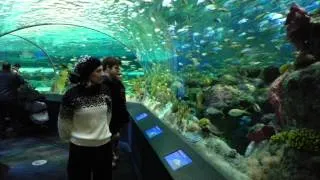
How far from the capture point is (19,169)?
278 inches

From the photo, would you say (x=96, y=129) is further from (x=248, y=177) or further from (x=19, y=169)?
(x=19, y=169)

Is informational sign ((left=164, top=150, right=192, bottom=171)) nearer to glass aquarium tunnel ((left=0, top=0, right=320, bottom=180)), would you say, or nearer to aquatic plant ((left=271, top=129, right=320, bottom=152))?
glass aquarium tunnel ((left=0, top=0, right=320, bottom=180))

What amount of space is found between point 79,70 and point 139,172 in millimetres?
3394

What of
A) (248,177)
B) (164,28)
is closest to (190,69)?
(164,28)

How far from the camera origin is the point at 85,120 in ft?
12.7

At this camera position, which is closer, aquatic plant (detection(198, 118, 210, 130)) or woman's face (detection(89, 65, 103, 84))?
woman's face (detection(89, 65, 103, 84))

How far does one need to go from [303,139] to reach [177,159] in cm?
164

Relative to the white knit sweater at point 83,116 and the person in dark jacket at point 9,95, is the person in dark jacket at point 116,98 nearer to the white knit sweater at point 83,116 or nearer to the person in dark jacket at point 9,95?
the white knit sweater at point 83,116

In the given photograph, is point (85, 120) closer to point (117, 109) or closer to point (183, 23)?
point (117, 109)

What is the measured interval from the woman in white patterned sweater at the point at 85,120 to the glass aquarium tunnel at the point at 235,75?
1.15 metres

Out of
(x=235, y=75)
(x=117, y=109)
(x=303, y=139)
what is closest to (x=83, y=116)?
(x=117, y=109)

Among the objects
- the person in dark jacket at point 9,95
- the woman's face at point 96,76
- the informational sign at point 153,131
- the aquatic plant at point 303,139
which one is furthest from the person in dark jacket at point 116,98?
the person in dark jacket at point 9,95

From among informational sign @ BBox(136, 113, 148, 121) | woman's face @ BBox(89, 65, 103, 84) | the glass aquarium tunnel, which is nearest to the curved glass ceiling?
the glass aquarium tunnel

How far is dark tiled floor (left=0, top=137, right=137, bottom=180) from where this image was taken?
668cm
